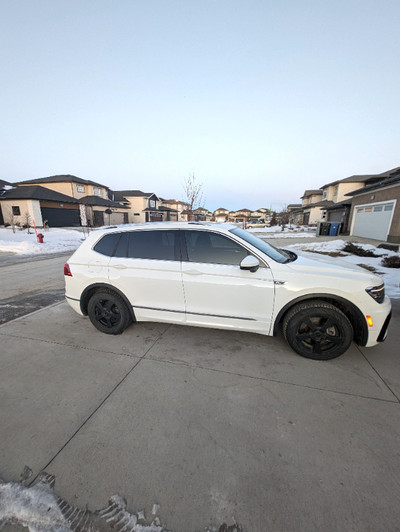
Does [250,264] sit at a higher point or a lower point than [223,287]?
higher

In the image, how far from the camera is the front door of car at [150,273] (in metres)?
3.12

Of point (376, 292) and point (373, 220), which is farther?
point (373, 220)

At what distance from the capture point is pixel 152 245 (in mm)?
3309

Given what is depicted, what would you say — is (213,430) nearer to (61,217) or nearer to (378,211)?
(378,211)

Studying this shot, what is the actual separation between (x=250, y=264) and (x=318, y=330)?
1216 millimetres

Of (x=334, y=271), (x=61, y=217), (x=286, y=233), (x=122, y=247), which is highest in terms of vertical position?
(x=122, y=247)

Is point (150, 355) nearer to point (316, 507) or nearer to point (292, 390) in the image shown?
point (292, 390)

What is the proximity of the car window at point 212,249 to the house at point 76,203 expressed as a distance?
26.6m

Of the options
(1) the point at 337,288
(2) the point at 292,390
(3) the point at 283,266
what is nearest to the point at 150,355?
(2) the point at 292,390

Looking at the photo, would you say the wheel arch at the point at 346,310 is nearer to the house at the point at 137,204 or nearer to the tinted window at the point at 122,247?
the tinted window at the point at 122,247

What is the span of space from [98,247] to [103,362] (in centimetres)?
172

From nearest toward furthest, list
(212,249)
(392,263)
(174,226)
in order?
1. (212,249)
2. (174,226)
3. (392,263)

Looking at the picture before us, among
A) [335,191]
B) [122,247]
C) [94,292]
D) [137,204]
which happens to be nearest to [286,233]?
[335,191]

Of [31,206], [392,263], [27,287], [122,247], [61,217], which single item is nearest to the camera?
[122,247]
